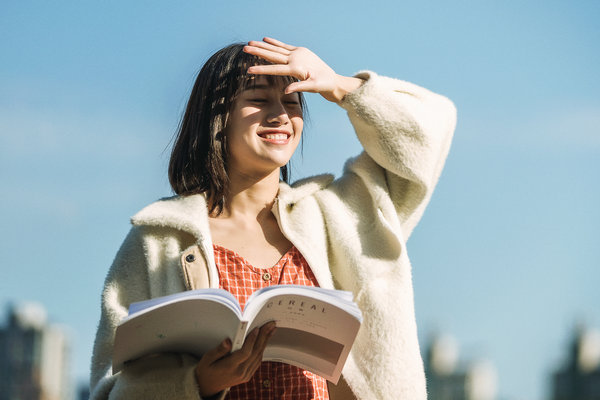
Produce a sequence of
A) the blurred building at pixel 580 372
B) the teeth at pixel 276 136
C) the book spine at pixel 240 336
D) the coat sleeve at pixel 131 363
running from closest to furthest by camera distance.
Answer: the book spine at pixel 240 336 → the coat sleeve at pixel 131 363 → the teeth at pixel 276 136 → the blurred building at pixel 580 372

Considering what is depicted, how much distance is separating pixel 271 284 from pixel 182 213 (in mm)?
343

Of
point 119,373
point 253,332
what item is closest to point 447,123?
point 253,332

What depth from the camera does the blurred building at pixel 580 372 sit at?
114ft

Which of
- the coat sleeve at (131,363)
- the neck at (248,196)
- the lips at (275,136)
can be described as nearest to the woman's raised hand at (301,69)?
the lips at (275,136)

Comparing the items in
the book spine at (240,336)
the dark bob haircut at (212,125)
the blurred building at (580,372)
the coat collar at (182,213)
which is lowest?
the blurred building at (580,372)

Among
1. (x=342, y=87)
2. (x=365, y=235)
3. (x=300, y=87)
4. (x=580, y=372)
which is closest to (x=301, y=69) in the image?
(x=300, y=87)

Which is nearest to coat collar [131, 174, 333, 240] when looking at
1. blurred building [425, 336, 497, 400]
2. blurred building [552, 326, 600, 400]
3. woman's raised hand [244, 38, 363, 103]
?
woman's raised hand [244, 38, 363, 103]

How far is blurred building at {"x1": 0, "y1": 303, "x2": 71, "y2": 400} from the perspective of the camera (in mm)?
57875

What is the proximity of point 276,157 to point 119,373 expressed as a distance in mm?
762

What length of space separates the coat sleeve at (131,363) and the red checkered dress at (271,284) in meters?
0.21

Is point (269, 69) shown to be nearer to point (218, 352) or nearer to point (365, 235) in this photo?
point (365, 235)

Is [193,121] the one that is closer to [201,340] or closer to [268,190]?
[268,190]

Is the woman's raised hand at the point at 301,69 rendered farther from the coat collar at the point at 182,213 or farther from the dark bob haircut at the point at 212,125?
the coat collar at the point at 182,213

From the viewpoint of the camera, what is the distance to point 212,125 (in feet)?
9.13
